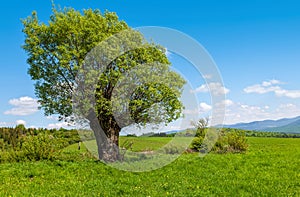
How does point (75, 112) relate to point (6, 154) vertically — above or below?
above

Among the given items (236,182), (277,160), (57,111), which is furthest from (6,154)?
(277,160)

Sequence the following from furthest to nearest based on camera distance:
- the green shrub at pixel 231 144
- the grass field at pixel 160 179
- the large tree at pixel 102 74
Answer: the green shrub at pixel 231 144, the large tree at pixel 102 74, the grass field at pixel 160 179

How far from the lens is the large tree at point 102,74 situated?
21.4m

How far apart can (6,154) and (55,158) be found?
13.6 ft

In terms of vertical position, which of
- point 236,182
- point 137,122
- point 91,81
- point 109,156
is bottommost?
point 236,182

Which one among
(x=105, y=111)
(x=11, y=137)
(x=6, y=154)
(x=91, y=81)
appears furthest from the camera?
(x=11, y=137)

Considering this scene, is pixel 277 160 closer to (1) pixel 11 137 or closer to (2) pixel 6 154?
(2) pixel 6 154

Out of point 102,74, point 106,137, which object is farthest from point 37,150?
point 102,74

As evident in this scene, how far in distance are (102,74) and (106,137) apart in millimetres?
4747

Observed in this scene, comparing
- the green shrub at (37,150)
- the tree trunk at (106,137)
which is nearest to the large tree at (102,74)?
the tree trunk at (106,137)

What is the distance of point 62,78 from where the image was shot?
22.8 metres

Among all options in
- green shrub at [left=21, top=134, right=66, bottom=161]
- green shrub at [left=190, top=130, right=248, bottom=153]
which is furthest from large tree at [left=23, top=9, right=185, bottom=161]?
green shrub at [left=190, top=130, right=248, bottom=153]

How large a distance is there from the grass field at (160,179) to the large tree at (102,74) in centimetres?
361

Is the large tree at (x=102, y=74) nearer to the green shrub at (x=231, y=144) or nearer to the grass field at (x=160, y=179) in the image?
the grass field at (x=160, y=179)
